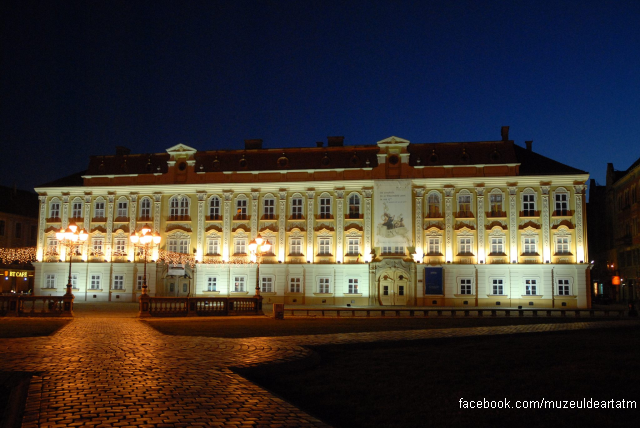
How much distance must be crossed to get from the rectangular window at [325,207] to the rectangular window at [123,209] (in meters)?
17.9

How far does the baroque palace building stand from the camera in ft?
163

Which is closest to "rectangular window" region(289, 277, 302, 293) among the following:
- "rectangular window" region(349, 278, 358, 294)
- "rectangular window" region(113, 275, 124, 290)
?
"rectangular window" region(349, 278, 358, 294)

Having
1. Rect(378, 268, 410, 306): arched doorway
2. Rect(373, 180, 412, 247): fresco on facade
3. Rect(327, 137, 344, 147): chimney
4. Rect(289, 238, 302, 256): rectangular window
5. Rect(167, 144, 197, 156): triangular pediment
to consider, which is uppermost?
Rect(327, 137, 344, 147): chimney

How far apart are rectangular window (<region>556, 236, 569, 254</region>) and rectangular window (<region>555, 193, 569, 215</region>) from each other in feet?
6.77

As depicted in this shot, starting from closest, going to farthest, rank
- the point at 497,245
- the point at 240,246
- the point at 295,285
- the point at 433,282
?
the point at 433,282, the point at 497,245, the point at 295,285, the point at 240,246

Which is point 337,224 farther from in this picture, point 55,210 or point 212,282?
point 55,210

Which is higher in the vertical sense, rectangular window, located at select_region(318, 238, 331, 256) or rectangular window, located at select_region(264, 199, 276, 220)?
rectangular window, located at select_region(264, 199, 276, 220)

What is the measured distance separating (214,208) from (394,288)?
1755 cm

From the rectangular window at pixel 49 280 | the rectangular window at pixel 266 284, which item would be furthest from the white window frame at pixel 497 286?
the rectangular window at pixel 49 280

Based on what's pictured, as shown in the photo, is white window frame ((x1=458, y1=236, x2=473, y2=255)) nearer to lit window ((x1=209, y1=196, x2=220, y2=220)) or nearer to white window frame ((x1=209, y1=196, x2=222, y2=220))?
white window frame ((x1=209, y1=196, x2=222, y2=220))

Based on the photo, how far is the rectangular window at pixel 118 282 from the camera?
53.6 meters

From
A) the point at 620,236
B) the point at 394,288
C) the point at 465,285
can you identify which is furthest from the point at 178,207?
the point at 620,236

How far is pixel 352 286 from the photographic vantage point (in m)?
51.2

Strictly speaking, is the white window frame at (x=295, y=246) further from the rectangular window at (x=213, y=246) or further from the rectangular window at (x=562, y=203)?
the rectangular window at (x=562, y=203)
